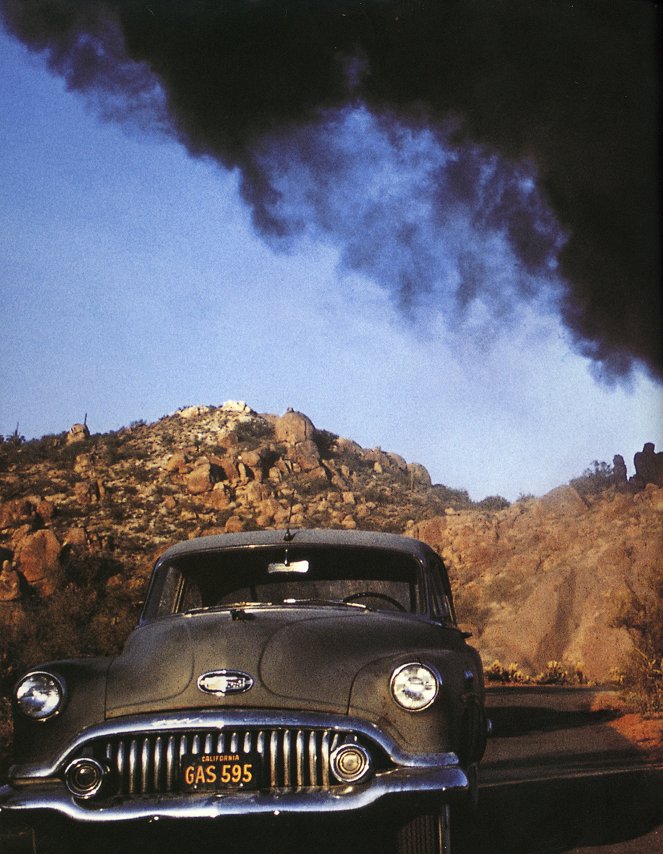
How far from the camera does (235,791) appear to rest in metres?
3.96

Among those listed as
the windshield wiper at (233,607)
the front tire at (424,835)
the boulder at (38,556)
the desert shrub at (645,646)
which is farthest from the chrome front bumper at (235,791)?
the boulder at (38,556)

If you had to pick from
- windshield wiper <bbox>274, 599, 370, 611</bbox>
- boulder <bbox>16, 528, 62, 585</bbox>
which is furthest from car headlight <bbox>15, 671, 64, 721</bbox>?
boulder <bbox>16, 528, 62, 585</bbox>

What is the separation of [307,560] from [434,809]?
5.78 ft

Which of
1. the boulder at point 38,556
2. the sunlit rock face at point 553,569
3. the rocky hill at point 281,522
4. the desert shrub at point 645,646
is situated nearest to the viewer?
the desert shrub at point 645,646

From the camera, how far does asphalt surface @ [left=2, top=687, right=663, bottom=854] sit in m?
4.04

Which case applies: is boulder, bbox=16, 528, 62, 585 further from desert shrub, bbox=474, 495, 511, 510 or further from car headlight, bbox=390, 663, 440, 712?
car headlight, bbox=390, 663, 440, 712

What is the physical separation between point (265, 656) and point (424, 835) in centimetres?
A: 93

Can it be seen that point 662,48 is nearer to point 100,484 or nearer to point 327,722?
point 327,722

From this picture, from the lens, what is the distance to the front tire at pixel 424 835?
411 centimetres

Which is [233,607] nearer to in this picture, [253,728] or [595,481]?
[253,728]

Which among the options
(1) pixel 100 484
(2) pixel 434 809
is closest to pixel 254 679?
(2) pixel 434 809

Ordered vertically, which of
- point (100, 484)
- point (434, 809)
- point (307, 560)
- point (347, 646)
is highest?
point (100, 484)

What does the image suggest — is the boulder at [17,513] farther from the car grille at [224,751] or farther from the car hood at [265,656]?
the car grille at [224,751]

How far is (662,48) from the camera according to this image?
14422mm
